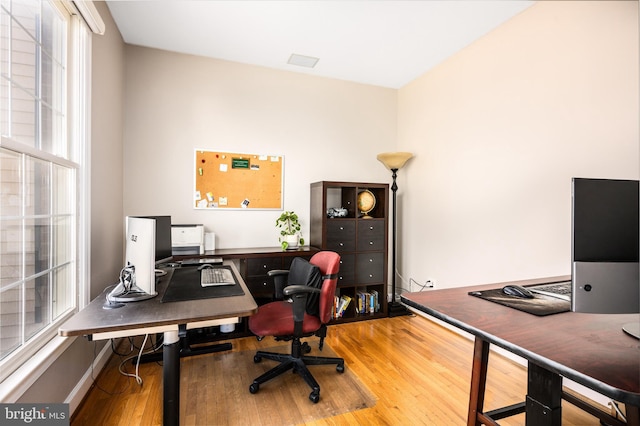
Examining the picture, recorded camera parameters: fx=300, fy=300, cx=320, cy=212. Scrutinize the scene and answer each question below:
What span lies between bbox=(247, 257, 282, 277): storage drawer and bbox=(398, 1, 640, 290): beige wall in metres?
1.78

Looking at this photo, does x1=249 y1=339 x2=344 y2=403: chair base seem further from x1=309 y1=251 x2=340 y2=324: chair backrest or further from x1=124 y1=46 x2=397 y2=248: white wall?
x1=124 y1=46 x2=397 y2=248: white wall

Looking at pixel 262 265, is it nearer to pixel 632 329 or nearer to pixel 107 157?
pixel 107 157

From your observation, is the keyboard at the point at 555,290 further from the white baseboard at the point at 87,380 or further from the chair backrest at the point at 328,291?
the white baseboard at the point at 87,380

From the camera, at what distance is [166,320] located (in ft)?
→ 4.49

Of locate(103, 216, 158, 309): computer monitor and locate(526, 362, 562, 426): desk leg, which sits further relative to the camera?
locate(103, 216, 158, 309): computer monitor

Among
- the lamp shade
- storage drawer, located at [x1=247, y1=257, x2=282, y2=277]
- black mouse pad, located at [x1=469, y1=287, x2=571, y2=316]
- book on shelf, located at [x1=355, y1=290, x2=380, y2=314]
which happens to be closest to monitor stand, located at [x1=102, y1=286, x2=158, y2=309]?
storage drawer, located at [x1=247, y1=257, x2=282, y2=277]

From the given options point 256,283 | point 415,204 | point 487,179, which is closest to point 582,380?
point 487,179

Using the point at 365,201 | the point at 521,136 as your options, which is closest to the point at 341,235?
the point at 365,201

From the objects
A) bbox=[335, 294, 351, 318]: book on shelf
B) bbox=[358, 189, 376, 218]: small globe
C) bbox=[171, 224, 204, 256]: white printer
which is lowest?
bbox=[335, 294, 351, 318]: book on shelf

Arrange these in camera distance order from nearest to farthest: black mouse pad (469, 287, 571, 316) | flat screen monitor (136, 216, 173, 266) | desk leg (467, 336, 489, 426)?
black mouse pad (469, 287, 571, 316)
desk leg (467, 336, 489, 426)
flat screen monitor (136, 216, 173, 266)

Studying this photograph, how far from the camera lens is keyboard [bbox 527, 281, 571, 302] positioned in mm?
1393

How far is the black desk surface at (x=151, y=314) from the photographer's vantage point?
4.28 ft

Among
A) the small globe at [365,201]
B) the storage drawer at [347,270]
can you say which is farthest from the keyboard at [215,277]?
the small globe at [365,201]

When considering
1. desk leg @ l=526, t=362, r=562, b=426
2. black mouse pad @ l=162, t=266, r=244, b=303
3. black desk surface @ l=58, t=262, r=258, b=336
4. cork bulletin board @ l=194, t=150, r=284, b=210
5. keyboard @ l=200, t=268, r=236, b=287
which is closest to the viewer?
desk leg @ l=526, t=362, r=562, b=426
